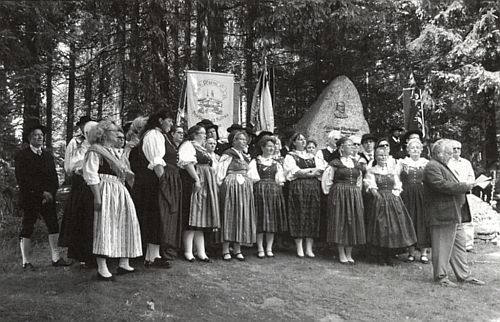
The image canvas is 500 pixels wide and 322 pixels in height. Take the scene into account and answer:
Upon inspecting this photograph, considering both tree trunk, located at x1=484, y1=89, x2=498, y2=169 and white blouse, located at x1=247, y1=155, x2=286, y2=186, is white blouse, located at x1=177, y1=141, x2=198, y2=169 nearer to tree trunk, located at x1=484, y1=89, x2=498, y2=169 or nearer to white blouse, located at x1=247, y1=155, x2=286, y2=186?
white blouse, located at x1=247, y1=155, x2=286, y2=186

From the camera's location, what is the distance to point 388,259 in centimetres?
746

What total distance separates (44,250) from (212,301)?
367 cm

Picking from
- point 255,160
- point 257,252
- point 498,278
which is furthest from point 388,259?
point 255,160

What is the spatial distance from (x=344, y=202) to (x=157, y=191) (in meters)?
2.79

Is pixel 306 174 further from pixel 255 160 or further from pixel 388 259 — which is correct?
pixel 388 259

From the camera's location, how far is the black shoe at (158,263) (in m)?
6.05

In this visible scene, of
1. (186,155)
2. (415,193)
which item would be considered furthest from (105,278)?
(415,193)

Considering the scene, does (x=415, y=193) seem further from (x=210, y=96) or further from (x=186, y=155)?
(x=210, y=96)

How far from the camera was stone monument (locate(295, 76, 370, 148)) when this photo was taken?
10.4 metres

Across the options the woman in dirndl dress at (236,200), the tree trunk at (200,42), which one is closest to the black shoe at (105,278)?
the woman in dirndl dress at (236,200)

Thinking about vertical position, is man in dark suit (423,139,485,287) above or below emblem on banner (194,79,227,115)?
below

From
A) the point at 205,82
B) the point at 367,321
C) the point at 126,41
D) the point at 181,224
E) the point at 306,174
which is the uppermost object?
the point at 126,41

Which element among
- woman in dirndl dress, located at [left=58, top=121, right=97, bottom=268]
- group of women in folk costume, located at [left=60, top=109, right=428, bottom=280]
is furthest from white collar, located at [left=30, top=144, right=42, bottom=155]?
woman in dirndl dress, located at [left=58, top=121, right=97, bottom=268]

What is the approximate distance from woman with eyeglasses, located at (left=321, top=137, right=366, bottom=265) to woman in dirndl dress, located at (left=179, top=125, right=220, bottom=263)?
175cm
